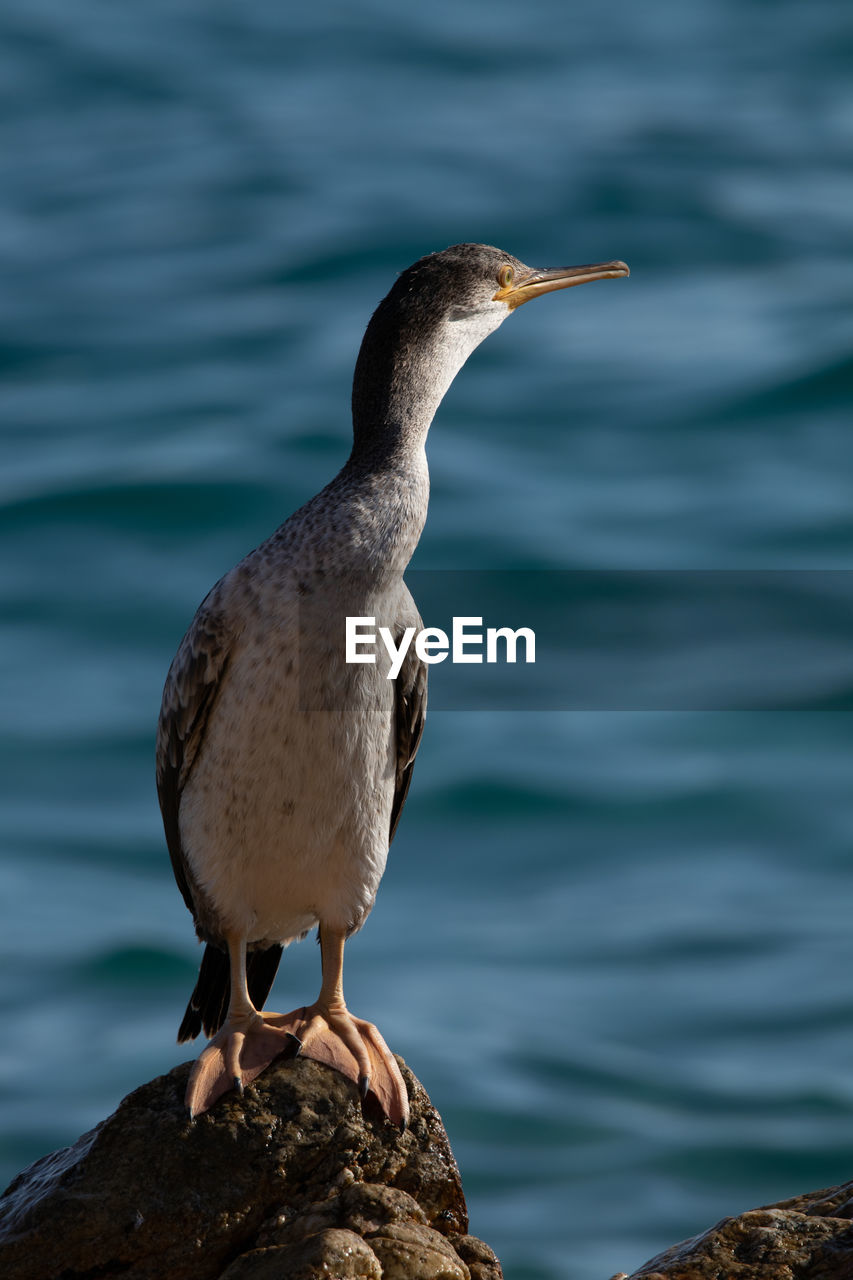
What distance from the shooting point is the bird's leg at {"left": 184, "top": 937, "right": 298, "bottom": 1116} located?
16.5ft

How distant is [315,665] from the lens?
530 cm

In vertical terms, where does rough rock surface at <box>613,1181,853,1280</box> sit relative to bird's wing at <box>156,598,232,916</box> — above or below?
below

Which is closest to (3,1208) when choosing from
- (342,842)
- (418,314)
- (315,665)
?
(342,842)

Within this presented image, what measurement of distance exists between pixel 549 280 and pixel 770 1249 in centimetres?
347

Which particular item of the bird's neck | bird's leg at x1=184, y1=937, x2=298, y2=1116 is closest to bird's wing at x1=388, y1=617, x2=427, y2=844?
the bird's neck

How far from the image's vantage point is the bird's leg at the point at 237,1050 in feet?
16.5

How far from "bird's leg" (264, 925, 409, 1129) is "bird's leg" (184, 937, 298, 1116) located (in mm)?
58

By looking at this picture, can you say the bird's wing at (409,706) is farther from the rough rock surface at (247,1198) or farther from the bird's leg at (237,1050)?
the rough rock surface at (247,1198)

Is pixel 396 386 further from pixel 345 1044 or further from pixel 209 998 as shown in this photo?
pixel 209 998

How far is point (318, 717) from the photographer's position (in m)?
5.31

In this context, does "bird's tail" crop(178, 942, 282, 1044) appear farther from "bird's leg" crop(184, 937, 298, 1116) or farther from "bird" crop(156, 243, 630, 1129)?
"bird's leg" crop(184, 937, 298, 1116)

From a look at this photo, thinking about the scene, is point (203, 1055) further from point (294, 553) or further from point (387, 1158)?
point (294, 553)

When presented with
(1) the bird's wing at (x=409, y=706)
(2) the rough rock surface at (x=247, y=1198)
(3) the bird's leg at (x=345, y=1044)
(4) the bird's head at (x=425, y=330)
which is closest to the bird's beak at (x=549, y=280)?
(4) the bird's head at (x=425, y=330)

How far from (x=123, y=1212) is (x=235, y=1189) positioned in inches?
12.6
